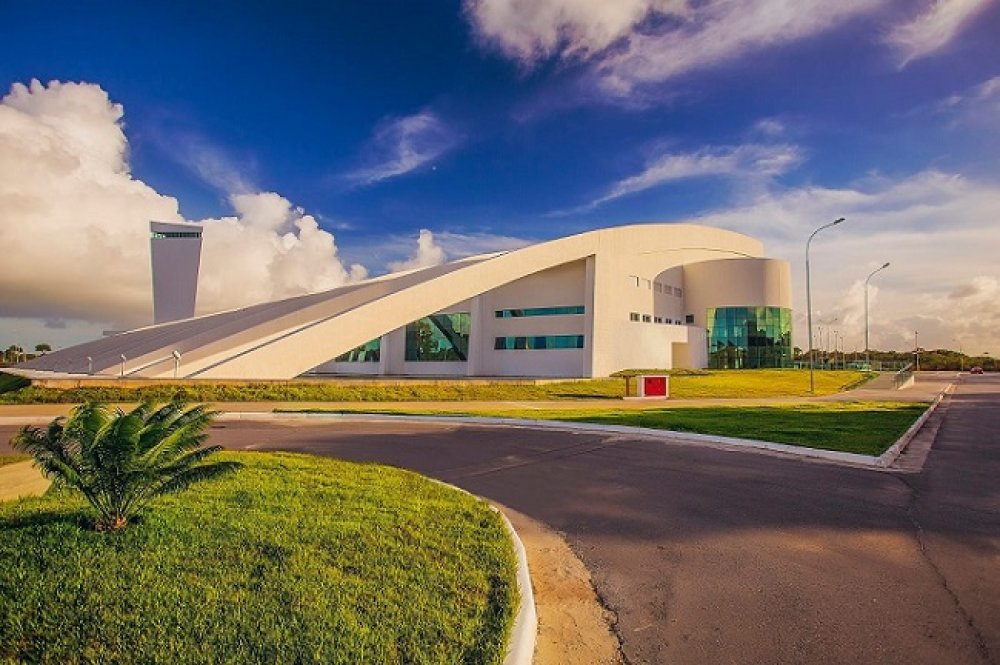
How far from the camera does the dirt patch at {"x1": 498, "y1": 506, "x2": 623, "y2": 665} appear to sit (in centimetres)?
355

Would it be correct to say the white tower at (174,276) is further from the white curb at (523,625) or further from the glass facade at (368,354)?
the white curb at (523,625)

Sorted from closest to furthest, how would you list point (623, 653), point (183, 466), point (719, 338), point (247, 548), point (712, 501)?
point (623, 653) → point (247, 548) → point (183, 466) → point (712, 501) → point (719, 338)

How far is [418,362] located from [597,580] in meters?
37.2

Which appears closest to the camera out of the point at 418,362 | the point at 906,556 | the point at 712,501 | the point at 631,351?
the point at 906,556

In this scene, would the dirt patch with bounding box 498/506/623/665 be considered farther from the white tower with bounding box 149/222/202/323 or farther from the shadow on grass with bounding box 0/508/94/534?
the white tower with bounding box 149/222/202/323

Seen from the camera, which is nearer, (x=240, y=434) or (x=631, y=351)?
(x=240, y=434)

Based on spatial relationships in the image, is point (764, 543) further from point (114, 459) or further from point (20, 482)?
point (20, 482)

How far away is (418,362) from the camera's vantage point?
41.2m

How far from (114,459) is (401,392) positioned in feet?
61.7

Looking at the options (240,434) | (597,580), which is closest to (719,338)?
(240,434)

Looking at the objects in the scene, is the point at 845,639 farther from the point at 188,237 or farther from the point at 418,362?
the point at 188,237

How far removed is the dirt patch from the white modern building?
766 inches

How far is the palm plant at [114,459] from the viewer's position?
5148 millimetres

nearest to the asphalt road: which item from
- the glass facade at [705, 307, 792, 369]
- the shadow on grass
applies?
the shadow on grass
